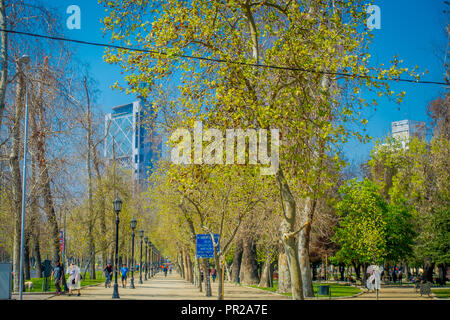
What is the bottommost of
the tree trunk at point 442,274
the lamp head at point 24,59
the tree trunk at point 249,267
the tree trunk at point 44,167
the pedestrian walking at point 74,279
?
the tree trunk at point 442,274

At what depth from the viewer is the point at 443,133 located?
1516 inches

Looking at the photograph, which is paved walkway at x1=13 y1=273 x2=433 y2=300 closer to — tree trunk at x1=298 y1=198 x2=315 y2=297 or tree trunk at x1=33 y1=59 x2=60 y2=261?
tree trunk at x1=298 y1=198 x2=315 y2=297

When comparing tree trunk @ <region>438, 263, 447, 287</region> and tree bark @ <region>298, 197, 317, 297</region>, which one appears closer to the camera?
tree bark @ <region>298, 197, 317, 297</region>

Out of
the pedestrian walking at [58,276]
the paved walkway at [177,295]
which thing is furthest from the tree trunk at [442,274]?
the pedestrian walking at [58,276]

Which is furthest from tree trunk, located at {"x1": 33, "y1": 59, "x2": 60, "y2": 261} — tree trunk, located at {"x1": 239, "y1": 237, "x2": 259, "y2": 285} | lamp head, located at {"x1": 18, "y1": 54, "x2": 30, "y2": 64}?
tree trunk, located at {"x1": 239, "y1": 237, "x2": 259, "y2": 285}

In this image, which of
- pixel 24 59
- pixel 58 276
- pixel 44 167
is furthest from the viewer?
pixel 58 276

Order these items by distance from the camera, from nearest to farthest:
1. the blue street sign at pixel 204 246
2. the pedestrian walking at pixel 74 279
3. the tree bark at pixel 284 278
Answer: the blue street sign at pixel 204 246 → the pedestrian walking at pixel 74 279 → the tree bark at pixel 284 278

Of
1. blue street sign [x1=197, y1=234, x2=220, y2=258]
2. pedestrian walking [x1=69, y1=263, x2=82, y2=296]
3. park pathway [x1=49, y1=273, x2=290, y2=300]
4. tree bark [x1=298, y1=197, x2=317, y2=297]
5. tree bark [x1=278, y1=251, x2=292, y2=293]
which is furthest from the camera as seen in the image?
tree bark [x1=278, y1=251, x2=292, y2=293]

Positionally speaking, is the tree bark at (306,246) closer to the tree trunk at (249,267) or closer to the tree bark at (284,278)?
the tree bark at (284,278)

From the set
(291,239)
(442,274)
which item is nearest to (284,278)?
(291,239)

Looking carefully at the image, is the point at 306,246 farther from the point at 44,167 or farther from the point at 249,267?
the point at 249,267

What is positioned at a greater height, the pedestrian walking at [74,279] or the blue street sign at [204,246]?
the blue street sign at [204,246]

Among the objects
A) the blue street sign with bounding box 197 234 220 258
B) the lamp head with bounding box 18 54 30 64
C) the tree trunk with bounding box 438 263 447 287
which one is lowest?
the tree trunk with bounding box 438 263 447 287
